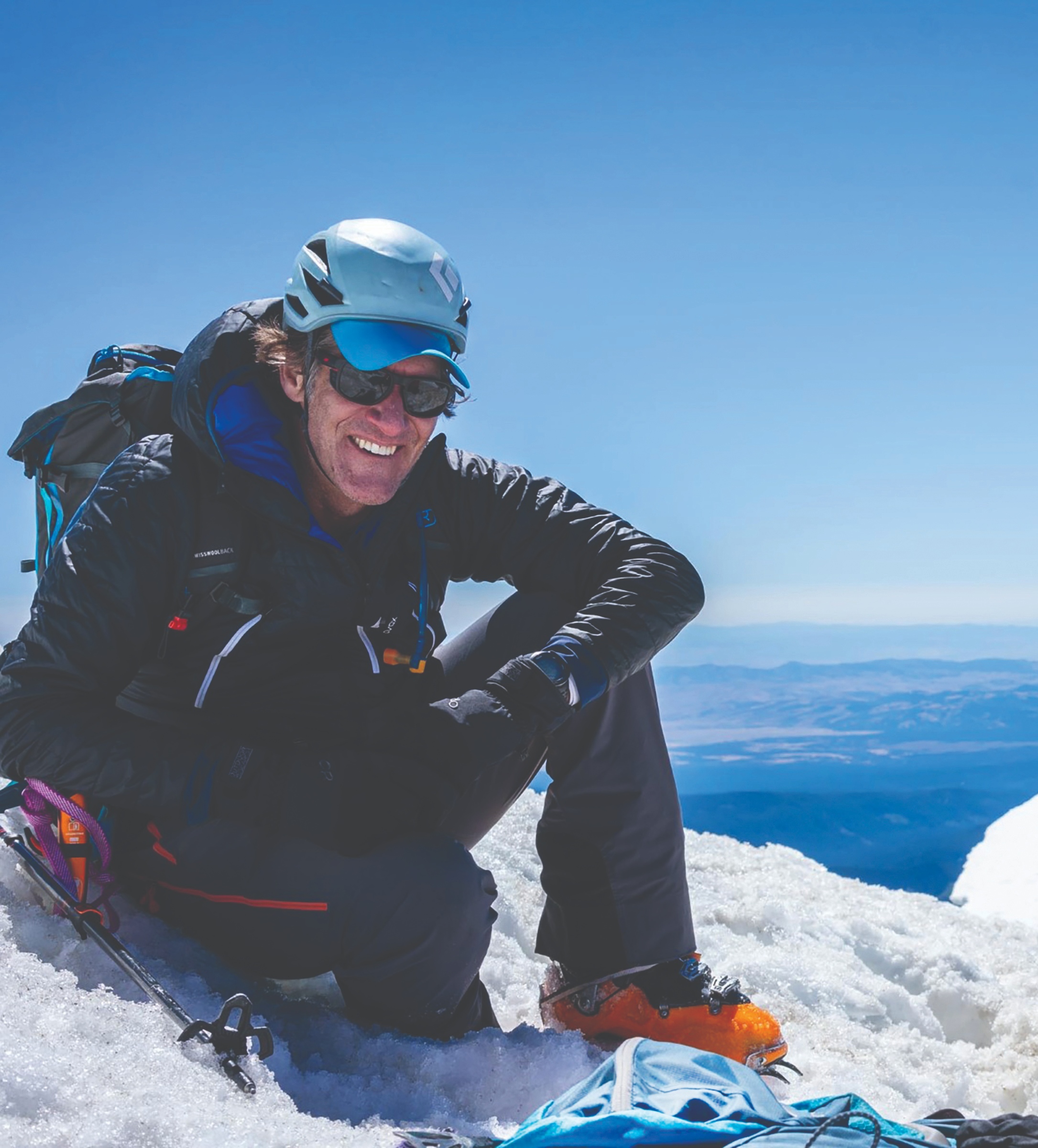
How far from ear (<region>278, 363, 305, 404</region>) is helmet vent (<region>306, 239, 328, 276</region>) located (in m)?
0.33

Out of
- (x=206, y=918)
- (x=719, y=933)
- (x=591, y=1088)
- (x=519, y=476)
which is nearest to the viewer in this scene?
(x=591, y=1088)

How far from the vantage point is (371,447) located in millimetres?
3314

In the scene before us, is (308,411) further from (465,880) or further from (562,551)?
(465,880)

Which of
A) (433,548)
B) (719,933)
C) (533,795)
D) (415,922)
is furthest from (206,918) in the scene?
(533,795)

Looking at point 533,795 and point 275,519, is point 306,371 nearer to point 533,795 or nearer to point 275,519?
point 275,519

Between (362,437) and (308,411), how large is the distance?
212 millimetres

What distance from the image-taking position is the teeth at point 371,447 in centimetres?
330

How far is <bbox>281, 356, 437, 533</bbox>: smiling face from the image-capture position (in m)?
3.29

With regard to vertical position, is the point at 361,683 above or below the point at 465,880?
above

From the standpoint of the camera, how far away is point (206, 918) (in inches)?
129

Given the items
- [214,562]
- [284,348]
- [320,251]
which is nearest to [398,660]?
[214,562]

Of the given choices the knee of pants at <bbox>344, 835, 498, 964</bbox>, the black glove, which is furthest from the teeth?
the knee of pants at <bbox>344, 835, 498, 964</bbox>

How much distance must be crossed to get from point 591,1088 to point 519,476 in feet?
7.11

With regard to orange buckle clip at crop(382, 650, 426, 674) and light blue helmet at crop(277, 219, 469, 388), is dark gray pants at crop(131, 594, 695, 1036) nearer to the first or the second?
orange buckle clip at crop(382, 650, 426, 674)
